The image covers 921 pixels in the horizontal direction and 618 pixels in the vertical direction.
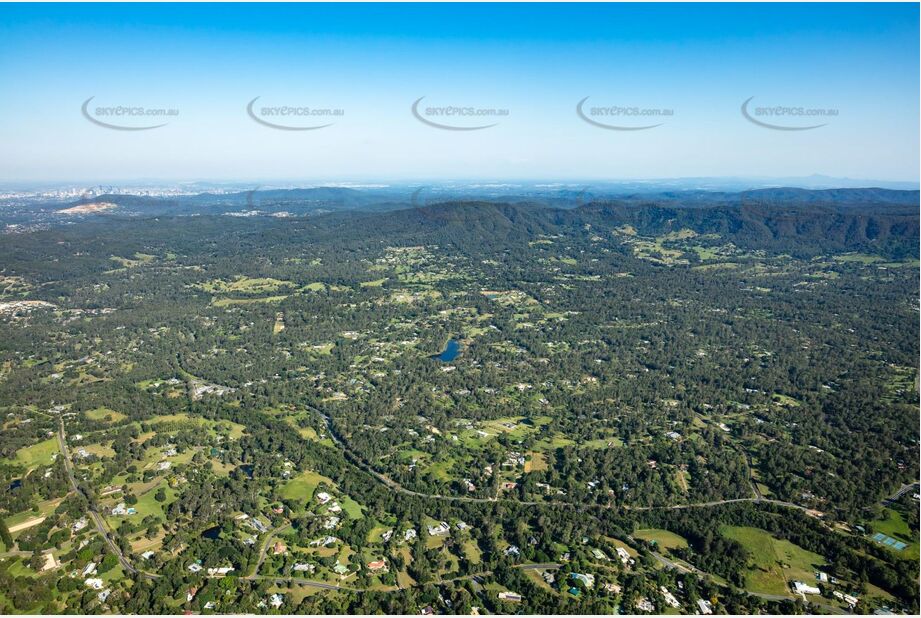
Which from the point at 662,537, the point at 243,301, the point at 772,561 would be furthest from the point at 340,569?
the point at 243,301

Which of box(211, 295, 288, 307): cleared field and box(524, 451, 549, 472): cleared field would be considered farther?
box(211, 295, 288, 307): cleared field

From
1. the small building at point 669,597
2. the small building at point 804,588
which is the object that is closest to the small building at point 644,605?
the small building at point 669,597

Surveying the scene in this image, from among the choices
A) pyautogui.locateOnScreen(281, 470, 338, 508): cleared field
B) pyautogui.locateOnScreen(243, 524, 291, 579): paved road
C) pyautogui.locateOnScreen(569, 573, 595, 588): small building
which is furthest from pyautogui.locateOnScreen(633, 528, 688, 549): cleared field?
pyautogui.locateOnScreen(243, 524, 291, 579): paved road

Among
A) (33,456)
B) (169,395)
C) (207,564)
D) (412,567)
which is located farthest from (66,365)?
(412,567)

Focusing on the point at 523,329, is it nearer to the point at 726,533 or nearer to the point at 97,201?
the point at 726,533

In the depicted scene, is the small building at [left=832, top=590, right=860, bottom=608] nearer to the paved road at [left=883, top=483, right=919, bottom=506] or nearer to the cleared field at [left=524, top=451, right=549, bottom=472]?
the paved road at [left=883, top=483, right=919, bottom=506]

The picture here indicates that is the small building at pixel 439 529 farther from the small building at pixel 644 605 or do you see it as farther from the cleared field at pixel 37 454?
the cleared field at pixel 37 454
